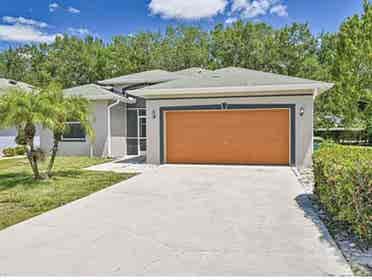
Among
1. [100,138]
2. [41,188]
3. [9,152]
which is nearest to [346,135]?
[100,138]

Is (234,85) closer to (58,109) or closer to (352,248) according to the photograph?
(58,109)

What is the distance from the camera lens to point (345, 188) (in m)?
4.86

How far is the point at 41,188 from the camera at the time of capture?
9016 millimetres

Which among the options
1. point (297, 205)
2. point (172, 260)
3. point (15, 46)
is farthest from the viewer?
point (15, 46)

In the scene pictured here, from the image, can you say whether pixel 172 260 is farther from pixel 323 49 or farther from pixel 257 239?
pixel 323 49

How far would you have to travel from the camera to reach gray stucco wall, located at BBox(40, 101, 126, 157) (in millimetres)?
16375

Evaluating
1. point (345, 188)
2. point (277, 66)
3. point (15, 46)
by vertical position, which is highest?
point (15, 46)

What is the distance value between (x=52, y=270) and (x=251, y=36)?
1225 inches

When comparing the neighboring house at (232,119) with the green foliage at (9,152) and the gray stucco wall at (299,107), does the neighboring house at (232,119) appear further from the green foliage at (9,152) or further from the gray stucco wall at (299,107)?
the green foliage at (9,152)

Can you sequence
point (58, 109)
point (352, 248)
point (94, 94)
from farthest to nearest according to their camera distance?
1. point (94, 94)
2. point (58, 109)
3. point (352, 248)

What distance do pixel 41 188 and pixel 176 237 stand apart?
5544mm

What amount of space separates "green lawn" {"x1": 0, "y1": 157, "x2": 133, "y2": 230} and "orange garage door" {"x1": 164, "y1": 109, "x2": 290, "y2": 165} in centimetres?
360

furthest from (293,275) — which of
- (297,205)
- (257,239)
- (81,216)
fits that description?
(81,216)

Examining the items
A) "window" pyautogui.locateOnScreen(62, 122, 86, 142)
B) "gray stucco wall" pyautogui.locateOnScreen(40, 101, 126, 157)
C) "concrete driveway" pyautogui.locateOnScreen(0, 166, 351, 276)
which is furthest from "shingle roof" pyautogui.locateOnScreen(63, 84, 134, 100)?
"concrete driveway" pyautogui.locateOnScreen(0, 166, 351, 276)
